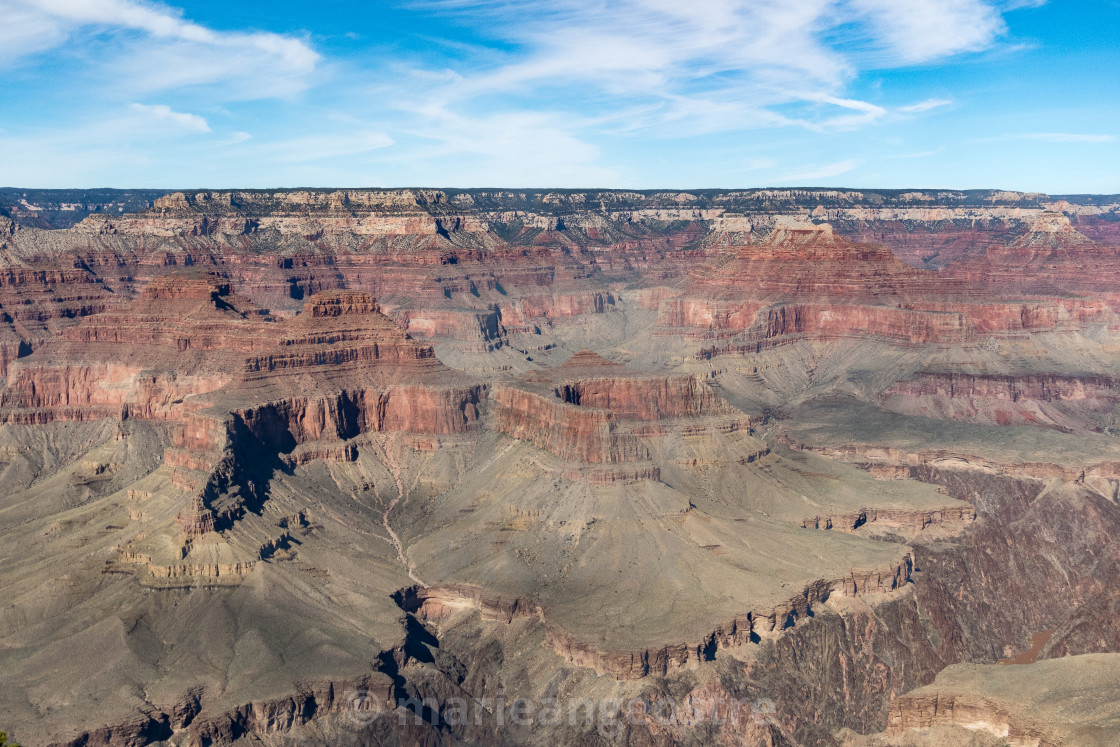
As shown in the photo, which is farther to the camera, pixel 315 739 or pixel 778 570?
pixel 778 570

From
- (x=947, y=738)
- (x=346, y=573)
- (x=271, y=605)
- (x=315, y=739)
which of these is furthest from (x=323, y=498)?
(x=947, y=738)

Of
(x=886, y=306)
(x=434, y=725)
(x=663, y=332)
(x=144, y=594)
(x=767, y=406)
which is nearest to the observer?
(x=434, y=725)

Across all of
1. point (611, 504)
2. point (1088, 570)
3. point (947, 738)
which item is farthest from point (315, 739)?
point (1088, 570)

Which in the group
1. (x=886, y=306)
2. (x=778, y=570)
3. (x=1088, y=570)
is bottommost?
(x=1088, y=570)

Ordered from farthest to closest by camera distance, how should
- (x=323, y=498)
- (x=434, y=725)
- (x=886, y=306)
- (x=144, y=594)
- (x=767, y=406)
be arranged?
1. (x=886, y=306)
2. (x=767, y=406)
3. (x=323, y=498)
4. (x=144, y=594)
5. (x=434, y=725)

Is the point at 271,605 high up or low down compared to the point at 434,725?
up

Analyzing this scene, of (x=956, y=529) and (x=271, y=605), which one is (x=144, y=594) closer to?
(x=271, y=605)
